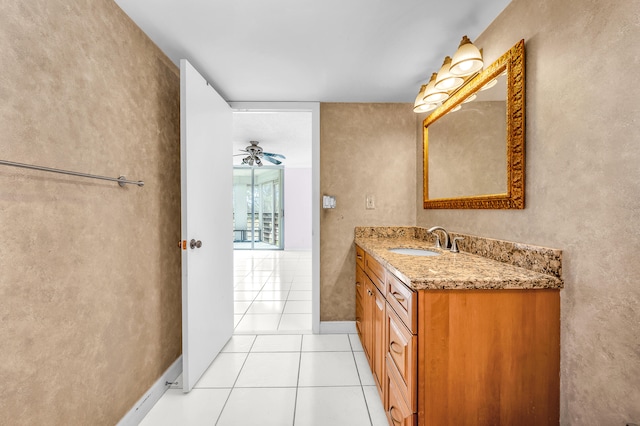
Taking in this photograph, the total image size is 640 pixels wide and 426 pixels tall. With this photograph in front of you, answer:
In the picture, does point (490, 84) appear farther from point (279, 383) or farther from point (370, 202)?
point (279, 383)

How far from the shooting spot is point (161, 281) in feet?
5.23

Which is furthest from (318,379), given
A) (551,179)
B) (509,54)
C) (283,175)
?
(283,175)

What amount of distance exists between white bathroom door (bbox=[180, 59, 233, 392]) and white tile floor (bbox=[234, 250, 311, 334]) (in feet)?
1.49

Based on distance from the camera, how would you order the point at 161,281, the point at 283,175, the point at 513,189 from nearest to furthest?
the point at 513,189, the point at 161,281, the point at 283,175

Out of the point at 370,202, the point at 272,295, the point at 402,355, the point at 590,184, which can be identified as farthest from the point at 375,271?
the point at 272,295

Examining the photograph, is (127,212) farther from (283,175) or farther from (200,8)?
(283,175)

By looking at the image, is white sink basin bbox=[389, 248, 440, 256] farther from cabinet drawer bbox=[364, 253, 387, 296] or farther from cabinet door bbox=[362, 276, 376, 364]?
cabinet door bbox=[362, 276, 376, 364]

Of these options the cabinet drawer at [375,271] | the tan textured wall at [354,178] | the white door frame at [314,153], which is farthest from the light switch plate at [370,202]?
the cabinet drawer at [375,271]

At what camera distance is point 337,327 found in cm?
230

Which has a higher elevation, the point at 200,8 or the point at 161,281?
the point at 200,8

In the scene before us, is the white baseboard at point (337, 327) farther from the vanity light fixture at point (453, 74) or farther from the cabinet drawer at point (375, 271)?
the vanity light fixture at point (453, 74)

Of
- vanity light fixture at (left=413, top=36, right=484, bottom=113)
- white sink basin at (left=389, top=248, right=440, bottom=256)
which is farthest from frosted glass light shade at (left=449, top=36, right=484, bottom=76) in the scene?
white sink basin at (left=389, top=248, right=440, bottom=256)

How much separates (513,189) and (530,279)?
0.47m

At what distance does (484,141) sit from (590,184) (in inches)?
24.8
